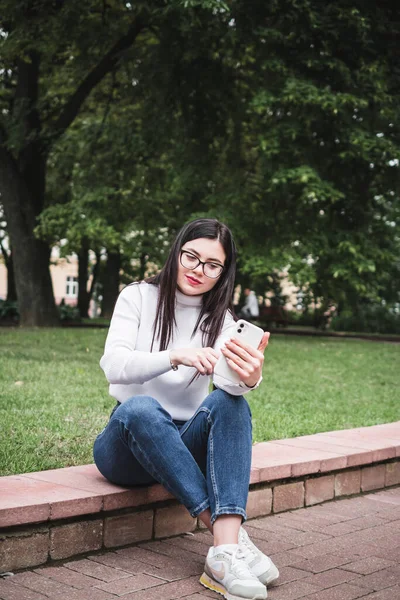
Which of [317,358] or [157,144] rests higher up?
[157,144]

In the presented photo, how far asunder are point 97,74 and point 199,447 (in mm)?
16389

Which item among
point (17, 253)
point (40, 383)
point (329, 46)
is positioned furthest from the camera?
point (17, 253)

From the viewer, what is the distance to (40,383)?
7.82m

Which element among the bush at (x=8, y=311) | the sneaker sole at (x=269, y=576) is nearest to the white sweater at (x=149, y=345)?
the sneaker sole at (x=269, y=576)

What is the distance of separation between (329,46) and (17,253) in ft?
30.2

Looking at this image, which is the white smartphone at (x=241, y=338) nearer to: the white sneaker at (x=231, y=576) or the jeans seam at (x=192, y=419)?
the jeans seam at (x=192, y=419)

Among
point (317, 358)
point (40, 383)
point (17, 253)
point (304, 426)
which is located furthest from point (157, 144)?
point (304, 426)

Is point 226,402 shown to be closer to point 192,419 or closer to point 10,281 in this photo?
point 192,419

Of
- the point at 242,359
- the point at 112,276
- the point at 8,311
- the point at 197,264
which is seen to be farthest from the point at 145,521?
the point at 112,276

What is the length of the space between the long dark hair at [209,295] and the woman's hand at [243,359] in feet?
1.43

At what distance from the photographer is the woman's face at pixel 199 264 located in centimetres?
369

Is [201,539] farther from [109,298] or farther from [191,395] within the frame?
[109,298]

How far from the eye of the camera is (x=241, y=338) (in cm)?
332

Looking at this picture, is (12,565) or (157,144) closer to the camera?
(12,565)
